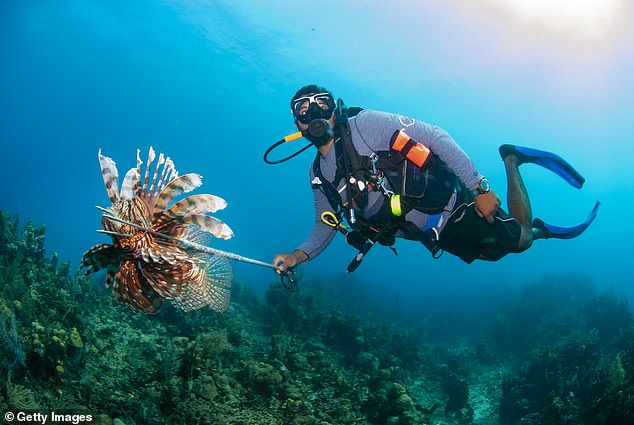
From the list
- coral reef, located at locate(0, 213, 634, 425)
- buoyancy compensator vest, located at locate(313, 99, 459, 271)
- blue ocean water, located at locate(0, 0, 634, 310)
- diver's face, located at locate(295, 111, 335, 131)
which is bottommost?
coral reef, located at locate(0, 213, 634, 425)

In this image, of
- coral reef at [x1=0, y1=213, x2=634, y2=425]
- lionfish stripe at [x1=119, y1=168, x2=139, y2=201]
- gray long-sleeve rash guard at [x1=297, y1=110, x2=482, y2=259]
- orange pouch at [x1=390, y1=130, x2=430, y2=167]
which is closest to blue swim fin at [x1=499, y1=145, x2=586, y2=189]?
gray long-sleeve rash guard at [x1=297, y1=110, x2=482, y2=259]

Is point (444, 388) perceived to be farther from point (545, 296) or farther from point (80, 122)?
point (80, 122)

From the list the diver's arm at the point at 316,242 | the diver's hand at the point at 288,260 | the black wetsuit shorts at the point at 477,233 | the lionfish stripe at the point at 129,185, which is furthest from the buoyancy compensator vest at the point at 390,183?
the lionfish stripe at the point at 129,185

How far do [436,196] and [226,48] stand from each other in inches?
2022

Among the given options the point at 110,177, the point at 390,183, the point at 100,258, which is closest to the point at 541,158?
the point at 390,183

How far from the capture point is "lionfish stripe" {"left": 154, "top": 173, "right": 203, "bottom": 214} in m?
2.35

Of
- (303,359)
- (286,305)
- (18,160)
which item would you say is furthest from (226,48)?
(18,160)

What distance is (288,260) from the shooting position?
4.02 meters

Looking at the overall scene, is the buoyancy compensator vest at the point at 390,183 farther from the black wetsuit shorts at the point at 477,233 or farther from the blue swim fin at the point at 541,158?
the blue swim fin at the point at 541,158

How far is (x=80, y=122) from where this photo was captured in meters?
90.5

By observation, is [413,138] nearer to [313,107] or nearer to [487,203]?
[487,203]

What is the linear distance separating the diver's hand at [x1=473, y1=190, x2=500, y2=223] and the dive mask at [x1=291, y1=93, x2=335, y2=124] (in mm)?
1957

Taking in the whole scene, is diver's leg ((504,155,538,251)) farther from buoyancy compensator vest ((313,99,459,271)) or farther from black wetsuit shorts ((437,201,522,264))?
buoyancy compensator vest ((313,99,459,271))

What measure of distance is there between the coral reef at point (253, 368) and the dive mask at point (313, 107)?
355 cm
